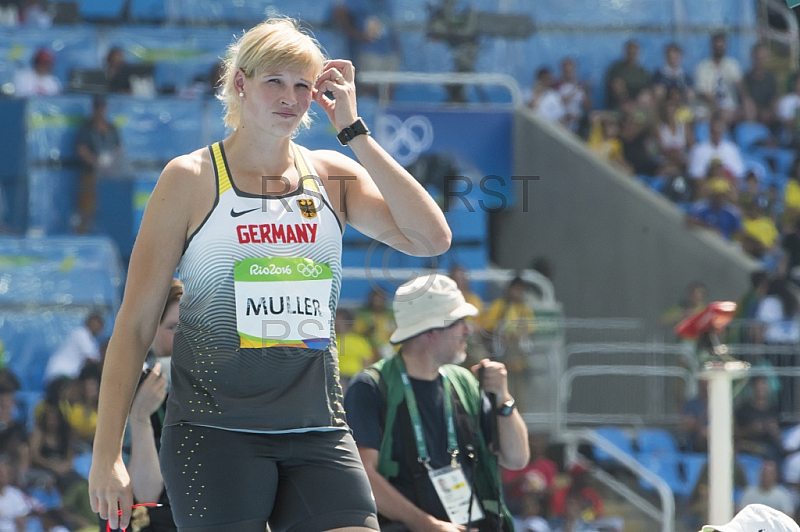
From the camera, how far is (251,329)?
248cm

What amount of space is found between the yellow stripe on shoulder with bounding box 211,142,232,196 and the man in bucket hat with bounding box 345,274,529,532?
1.74 metres

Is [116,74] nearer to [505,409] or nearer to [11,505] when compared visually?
[11,505]

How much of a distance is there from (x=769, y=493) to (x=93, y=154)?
22.5 ft

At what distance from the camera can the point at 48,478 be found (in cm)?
805

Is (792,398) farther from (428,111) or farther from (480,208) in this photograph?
(428,111)

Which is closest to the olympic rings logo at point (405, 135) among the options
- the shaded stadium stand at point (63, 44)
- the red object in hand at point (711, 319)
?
the shaded stadium stand at point (63, 44)

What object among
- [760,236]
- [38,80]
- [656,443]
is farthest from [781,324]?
[38,80]

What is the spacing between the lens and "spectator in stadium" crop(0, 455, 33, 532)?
784cm

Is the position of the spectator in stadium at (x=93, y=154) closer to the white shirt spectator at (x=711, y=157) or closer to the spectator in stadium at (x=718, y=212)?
the spectator in stadium at (x=718, y=212)

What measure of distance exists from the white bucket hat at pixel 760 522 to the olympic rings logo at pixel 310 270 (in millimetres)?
1218

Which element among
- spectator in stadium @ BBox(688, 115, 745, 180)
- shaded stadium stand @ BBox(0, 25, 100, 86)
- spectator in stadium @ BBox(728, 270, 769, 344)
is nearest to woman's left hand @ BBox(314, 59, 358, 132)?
spectator in stadium @ BBox(728, 270, 769, 344)

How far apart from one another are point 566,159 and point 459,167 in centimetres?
113

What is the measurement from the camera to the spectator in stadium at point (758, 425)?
9000mm

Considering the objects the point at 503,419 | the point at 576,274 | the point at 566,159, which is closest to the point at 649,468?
the point at 576,274
